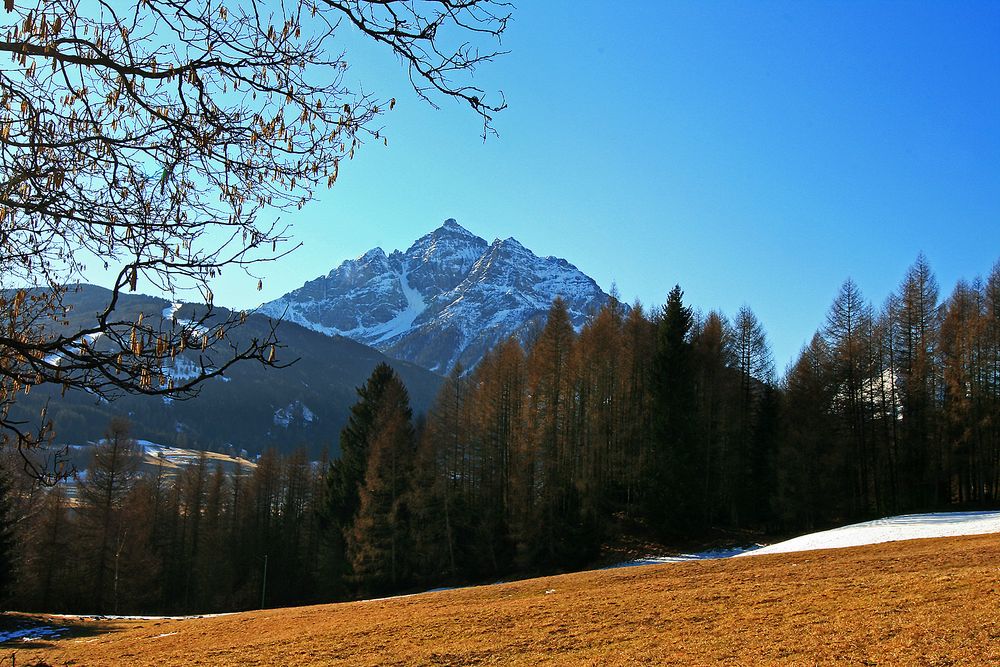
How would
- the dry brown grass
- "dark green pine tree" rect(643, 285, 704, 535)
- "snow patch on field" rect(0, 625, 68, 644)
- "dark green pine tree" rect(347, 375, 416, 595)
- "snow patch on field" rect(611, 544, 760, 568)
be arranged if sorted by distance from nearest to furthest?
the dry brown grass < "snow patch on field" rect(0, 625, 68, 644) < "snow patch on field" rect(611, 544, 760, 568) < "dark green pine tree" rect(643, 285, 704, 535) < "dark green pine tree" rect(347, 375, 416, 595)

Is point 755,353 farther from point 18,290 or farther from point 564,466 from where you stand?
point 18,290

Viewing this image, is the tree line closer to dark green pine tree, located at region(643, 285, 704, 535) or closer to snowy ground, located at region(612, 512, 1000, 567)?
dark green pine tree, located at region(643, 285, 704, 535)

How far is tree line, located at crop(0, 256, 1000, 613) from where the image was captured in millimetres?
32656

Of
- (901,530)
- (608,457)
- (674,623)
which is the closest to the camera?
(674,623)

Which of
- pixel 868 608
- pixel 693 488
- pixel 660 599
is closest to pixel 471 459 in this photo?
A: pixel 693 488

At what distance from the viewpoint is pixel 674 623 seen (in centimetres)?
1104

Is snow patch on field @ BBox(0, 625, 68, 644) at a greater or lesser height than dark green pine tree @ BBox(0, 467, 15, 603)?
lesser

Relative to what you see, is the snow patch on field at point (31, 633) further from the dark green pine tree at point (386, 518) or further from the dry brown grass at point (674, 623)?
the dark green pine tree at point (386, 518)

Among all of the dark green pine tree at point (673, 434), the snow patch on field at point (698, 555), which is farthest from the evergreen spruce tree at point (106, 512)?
the dark green pine tree at point (673, 434)

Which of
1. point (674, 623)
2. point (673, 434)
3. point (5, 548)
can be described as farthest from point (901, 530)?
point (5, 548)

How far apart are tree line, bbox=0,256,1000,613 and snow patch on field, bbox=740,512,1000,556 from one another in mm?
8839

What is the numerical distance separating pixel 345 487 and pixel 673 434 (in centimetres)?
1946

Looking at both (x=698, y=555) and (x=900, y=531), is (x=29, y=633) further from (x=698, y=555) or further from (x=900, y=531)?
(x=900, y=531)

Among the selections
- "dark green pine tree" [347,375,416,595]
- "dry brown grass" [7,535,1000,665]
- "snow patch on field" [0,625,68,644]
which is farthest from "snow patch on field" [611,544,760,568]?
"snow patch on field" [0,625,68,644]
